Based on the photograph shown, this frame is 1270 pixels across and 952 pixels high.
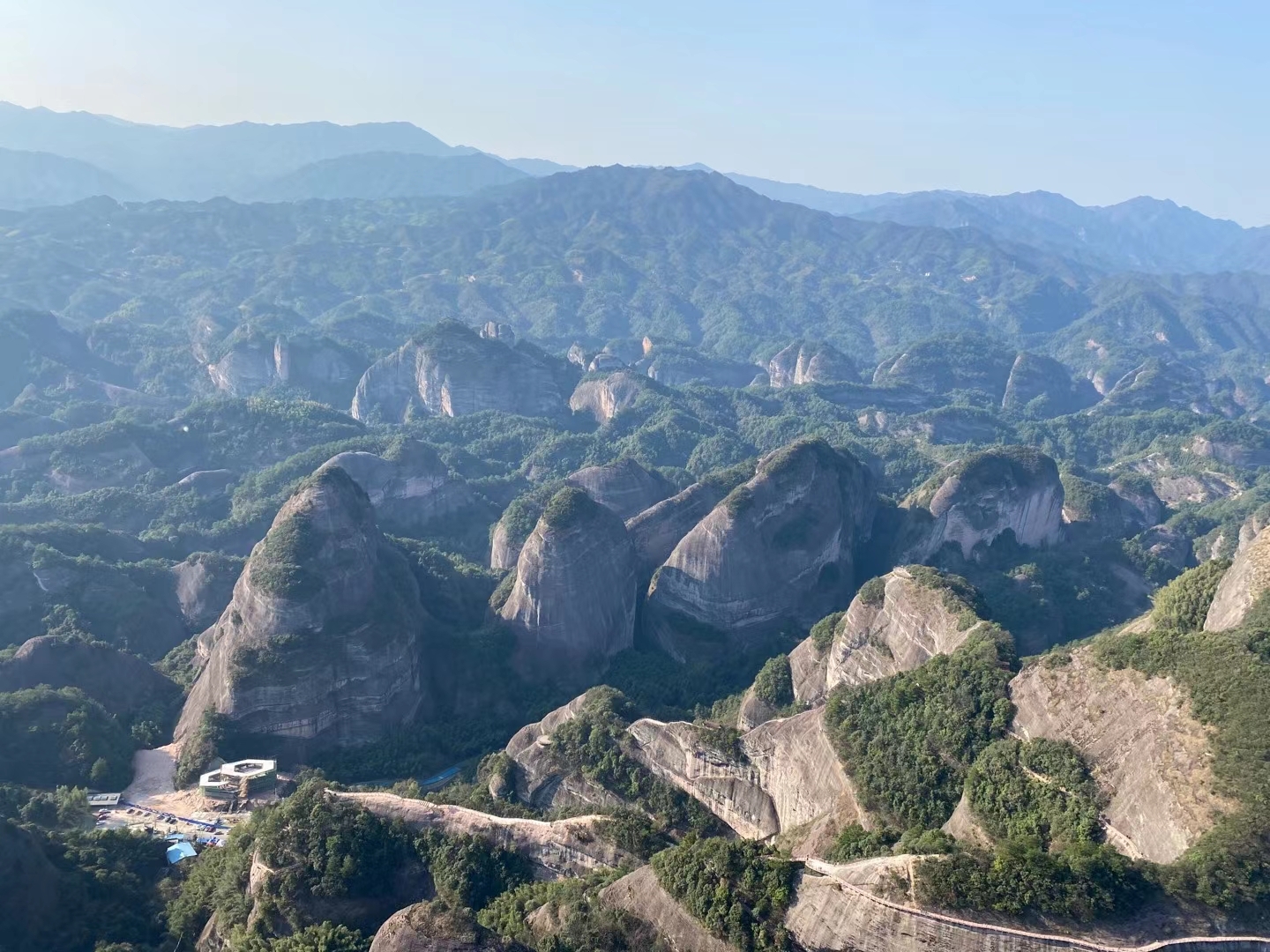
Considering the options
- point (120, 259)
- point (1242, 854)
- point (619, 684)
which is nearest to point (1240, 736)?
point (1242, 854)

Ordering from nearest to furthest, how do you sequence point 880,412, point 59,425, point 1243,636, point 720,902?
1. point 720,902
2. point 1243,636
3. point 59,425
4. point 880,412

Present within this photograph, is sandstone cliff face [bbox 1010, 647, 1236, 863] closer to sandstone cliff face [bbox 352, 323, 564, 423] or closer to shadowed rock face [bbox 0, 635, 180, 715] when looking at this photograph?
shadowed rock face [bbox 0, 635, 180, 715]

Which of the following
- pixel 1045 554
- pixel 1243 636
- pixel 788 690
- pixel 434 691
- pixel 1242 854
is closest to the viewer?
pixel 1242 854

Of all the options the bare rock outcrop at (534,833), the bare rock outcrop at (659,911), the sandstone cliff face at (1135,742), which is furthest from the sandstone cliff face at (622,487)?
the bare rock outcrop at (659,911)

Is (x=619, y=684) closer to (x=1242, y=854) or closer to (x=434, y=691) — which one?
(x=434, y=691)

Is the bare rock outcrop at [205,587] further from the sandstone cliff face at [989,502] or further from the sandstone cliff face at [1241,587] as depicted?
the sandstone cliff face at [1241,587]

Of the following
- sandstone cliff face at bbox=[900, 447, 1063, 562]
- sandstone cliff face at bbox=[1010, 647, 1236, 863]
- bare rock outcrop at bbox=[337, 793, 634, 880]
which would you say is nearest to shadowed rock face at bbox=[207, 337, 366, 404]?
sandstone cliff face at bbox=[900, 447, 1063, 562]
